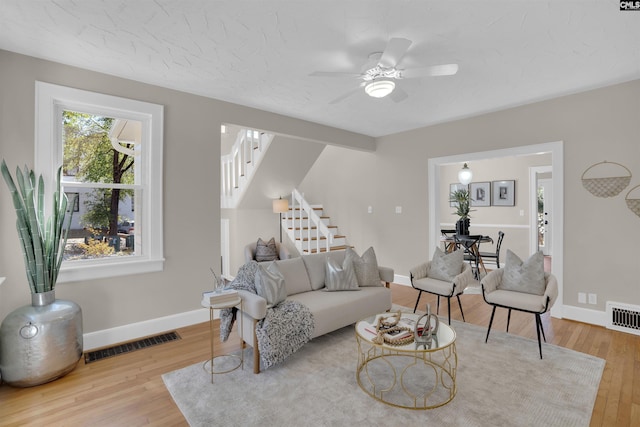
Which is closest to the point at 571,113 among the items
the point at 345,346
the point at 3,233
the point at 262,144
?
the point at 345,346

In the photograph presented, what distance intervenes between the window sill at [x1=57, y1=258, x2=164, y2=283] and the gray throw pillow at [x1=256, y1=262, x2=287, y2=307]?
1222 millimetres

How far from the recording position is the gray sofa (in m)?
2.65

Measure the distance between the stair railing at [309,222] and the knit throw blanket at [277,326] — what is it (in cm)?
339

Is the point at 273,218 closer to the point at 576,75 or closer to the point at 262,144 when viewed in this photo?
the point at 262,144

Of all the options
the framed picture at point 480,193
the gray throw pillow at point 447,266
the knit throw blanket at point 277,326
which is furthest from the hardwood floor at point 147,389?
the framed picture at point 480,193

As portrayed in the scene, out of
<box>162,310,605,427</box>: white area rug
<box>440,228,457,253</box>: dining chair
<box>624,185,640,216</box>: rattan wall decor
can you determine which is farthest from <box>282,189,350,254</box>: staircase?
<box>624,185,640,216</box>: rattan wall decor

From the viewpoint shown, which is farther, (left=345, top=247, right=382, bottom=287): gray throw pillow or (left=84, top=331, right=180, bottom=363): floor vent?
(left=345, top=247, right=382, bottom=287): gray throw pillow

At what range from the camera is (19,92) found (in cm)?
265

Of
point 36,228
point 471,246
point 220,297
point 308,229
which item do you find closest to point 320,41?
point 220,297

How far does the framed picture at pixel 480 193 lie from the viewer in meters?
7.23

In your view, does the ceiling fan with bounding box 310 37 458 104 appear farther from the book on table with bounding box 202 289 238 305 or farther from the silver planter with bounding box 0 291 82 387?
the silver planter with bounding box 0 291 82 387

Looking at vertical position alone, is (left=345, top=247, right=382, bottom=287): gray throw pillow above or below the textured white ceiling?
below

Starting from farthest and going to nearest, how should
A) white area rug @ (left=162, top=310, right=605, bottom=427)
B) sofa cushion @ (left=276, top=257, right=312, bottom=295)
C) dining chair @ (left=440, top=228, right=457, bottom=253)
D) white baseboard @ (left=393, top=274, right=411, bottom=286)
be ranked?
dining chair @ (left=440, top=228, right=457, bottom=253) → white baseboard @ (left=393, top=274, right=411, bottom=286) → sofa cushion @ (left=276, top=257, right=312, bottom=295) → white area rug @ (left=162, top=310, right=605, bottom=427)

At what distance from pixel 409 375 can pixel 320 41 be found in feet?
8.81
